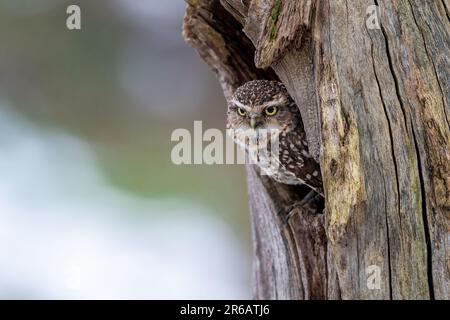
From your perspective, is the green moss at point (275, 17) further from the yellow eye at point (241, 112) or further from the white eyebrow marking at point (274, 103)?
the yellow eye at point (241, 112)

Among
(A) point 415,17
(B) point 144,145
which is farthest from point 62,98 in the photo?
(A) point 415,17

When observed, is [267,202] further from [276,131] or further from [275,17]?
[275,17]

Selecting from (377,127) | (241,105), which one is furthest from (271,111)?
(377,127)

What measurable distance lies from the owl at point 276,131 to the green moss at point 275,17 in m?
0.98

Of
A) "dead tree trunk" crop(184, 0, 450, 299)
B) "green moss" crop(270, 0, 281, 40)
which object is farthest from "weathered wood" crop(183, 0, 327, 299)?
"green moss" crop(270, 0, 281, 40)

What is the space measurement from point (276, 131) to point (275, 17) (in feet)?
3.80

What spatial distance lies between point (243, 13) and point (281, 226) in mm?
1605

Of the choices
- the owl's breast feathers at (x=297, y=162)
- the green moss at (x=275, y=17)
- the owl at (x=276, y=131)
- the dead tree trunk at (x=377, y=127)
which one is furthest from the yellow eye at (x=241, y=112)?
the green moss at (x=275, y=17)

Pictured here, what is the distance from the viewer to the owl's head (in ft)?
15.8

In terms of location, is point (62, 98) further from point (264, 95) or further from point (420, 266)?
point (420, 266)

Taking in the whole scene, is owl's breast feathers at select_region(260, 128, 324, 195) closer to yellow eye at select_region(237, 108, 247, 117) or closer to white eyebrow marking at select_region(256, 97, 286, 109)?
white eyebrow marking at select_region(256, 97, 286, 109)

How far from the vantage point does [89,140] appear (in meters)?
8.33

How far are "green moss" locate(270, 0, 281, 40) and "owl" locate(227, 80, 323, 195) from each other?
0.98 metres

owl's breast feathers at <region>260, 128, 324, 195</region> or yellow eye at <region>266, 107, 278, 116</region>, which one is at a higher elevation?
yellow eye at <region>266, 107, 278, 116</region>
